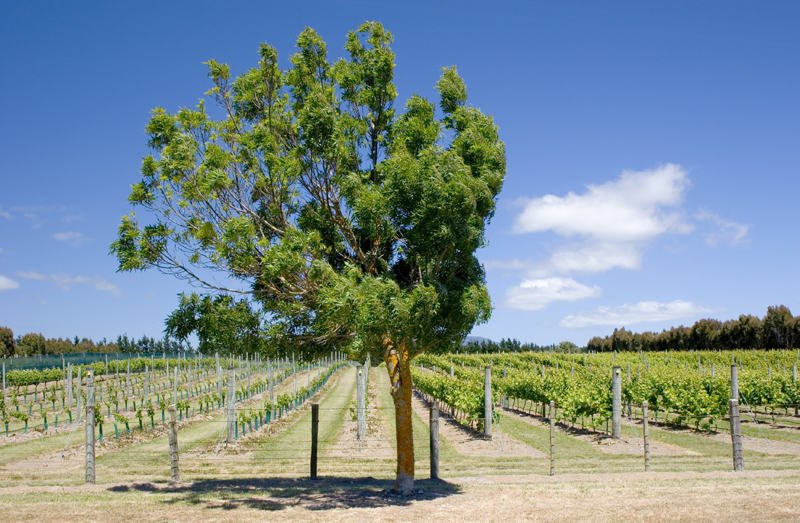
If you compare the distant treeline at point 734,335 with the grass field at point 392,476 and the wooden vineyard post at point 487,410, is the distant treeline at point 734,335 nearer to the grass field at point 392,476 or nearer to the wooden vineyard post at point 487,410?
the grass field at point 392,476

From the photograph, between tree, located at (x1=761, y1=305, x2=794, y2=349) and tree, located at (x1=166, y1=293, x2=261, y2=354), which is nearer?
tree, located at (x1=166, y1=293, x2=261, y2=354)

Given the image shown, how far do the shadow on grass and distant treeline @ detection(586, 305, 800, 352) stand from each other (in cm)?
7195

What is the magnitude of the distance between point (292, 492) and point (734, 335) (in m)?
79.0

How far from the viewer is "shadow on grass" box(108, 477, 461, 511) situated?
1031 centimetres

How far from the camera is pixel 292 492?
37.2ft

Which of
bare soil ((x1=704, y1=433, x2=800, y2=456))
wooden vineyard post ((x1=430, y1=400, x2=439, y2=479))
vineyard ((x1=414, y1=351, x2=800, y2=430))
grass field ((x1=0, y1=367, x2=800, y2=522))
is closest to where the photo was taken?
grass field ((x1=0, y1=367, x2=800, y2=522))

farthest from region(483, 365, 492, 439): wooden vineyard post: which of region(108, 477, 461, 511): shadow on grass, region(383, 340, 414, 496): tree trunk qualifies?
region(383, 340, 414, 496): tree trunk

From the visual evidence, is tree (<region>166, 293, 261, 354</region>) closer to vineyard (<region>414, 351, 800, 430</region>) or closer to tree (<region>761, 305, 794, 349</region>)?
vineyard (<region>414, 351, 800, 430</region>)

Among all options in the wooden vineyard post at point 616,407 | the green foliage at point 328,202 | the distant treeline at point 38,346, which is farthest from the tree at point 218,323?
the distant treeline at point 38,346

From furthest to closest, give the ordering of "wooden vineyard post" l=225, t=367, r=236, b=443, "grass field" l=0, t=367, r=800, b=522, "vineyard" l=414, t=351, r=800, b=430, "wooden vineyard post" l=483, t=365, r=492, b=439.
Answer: "vineyard" l=414, t=351, r=800, b=430
"wooden vineyard post" l=483, t=365, r=492, b=439
"wooden vineyard post" l=225, t=367, r=236, b=443
"grass field" l=0, t=367, r=800, b=522

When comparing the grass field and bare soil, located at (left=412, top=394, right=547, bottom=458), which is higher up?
the grass field

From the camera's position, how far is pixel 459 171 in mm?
10078

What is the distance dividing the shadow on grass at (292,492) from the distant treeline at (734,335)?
72.0 meters

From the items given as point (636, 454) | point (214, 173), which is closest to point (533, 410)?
point (636, 454)
